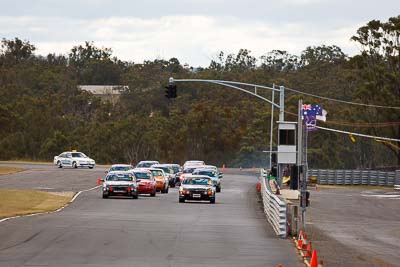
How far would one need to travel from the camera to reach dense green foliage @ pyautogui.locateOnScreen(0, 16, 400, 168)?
9669 centimetres

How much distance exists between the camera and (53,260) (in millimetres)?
20094

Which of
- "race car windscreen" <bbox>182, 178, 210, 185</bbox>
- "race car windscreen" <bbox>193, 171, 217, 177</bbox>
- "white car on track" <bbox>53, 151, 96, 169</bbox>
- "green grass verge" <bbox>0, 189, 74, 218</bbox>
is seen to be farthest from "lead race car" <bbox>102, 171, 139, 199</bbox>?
"white car on track" <bbox>53, 151, 96, 169</bbox>

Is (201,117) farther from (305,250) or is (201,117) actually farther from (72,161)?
(305,250)

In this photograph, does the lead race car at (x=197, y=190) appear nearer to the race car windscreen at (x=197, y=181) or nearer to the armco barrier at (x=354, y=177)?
the race car windscreen at (x=197, y=181)

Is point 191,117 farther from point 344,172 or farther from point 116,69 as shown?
point 116,69

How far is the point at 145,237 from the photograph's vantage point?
26.5 meters

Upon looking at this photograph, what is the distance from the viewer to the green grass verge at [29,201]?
38.5 metres

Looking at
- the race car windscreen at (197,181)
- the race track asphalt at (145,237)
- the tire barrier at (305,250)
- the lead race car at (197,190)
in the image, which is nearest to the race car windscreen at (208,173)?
the race car windscreen at (197,181)

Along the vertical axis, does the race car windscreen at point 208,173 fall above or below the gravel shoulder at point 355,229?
above

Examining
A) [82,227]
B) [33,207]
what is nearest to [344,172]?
[33,207]

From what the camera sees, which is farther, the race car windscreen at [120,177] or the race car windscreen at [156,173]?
the race car windscreen at [156,173]

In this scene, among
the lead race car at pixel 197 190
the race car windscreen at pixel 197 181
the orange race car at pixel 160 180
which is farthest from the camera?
the orange race car at pixel 160 180

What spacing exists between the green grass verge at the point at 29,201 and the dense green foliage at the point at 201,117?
156 feet

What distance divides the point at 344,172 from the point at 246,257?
6352 cm
